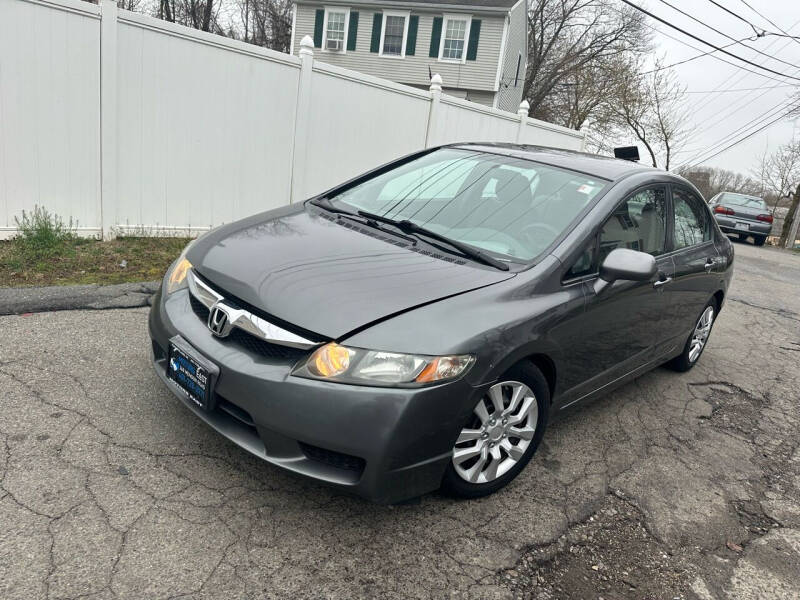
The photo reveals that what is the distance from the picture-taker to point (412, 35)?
24.0 m

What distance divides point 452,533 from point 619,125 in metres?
31.8

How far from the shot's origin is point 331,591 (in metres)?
2.14

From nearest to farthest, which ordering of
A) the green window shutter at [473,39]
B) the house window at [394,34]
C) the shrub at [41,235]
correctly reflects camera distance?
the shrub at [41,235] → the green window shutter at [473,39] → the house window at [394,34]

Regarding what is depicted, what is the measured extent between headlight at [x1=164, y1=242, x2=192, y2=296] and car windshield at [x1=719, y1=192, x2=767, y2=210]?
63.3 feet

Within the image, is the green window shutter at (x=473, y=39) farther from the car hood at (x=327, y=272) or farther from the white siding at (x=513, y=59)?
the car hood at (x=327, y=272)

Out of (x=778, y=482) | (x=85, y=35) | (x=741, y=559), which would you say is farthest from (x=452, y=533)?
(x=85, y=35)

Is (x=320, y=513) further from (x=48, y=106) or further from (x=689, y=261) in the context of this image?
(x=48, y=106)

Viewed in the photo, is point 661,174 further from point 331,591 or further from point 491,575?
point 331,591

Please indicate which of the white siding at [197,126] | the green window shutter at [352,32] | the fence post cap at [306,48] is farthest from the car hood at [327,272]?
the green window shutter at [352,32]

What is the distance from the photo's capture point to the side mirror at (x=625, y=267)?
9.81 feet

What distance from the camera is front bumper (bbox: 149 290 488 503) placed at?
2215mm

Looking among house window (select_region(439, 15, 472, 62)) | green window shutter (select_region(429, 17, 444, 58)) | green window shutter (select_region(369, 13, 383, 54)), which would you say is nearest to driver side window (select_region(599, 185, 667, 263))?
green window shutter (select_region(429, 17, 444, 58))

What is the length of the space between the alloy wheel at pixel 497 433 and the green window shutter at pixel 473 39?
77.0 feet

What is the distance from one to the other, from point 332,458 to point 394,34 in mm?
24554
